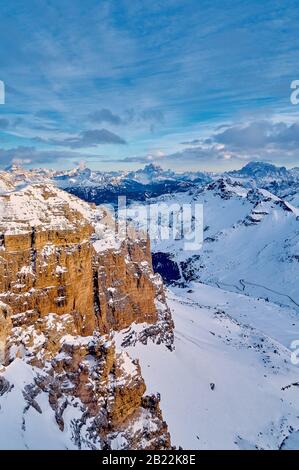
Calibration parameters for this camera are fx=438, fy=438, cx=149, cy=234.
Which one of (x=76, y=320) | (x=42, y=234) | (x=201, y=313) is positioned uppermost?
(x=42, y=234)

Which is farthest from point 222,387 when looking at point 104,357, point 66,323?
point 66,323

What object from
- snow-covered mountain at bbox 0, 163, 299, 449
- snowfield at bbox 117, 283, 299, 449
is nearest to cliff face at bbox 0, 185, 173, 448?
snow-covered mountain at bbox 0, 163, 299, 449

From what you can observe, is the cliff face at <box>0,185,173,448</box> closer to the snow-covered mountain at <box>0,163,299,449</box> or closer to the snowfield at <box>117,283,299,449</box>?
the snow-covered mountain at <box>0,163,299,449</box>

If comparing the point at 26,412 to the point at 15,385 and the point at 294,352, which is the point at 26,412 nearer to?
the point at 15,385

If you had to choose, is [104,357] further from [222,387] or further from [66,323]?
[222,387]
